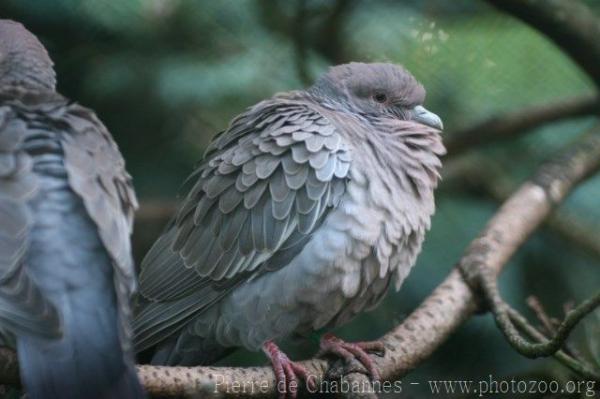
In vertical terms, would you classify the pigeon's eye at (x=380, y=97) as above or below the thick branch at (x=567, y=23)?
below

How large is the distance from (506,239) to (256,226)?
3.68ft

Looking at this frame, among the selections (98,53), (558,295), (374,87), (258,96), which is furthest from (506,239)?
(98,53)

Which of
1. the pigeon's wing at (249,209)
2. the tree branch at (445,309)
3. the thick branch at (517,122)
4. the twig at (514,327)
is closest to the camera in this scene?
the tree branch at (445,309)

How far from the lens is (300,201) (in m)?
2.62

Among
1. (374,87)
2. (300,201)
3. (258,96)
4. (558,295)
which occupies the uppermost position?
(374,87)

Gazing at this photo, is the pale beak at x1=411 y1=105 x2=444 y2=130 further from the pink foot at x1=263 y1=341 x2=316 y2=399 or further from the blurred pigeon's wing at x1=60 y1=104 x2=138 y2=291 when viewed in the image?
the blurred pigeon's wing at x1=60 y1=104 x2=138 y2=291

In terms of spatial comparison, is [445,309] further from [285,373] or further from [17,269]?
[17,269]

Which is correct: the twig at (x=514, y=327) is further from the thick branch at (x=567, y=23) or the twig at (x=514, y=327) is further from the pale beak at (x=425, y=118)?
the thick branch at (x=567, y=23)

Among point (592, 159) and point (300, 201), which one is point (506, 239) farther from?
point (300, 201)

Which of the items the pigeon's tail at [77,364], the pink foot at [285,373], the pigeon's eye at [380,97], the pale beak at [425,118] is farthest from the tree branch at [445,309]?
the pigeon's eye at [380,97]

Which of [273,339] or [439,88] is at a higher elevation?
[439,88]

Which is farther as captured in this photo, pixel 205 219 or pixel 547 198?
pixel 547 198

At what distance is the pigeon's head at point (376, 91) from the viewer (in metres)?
2.95

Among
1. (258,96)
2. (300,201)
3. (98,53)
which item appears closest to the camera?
(300,201)
